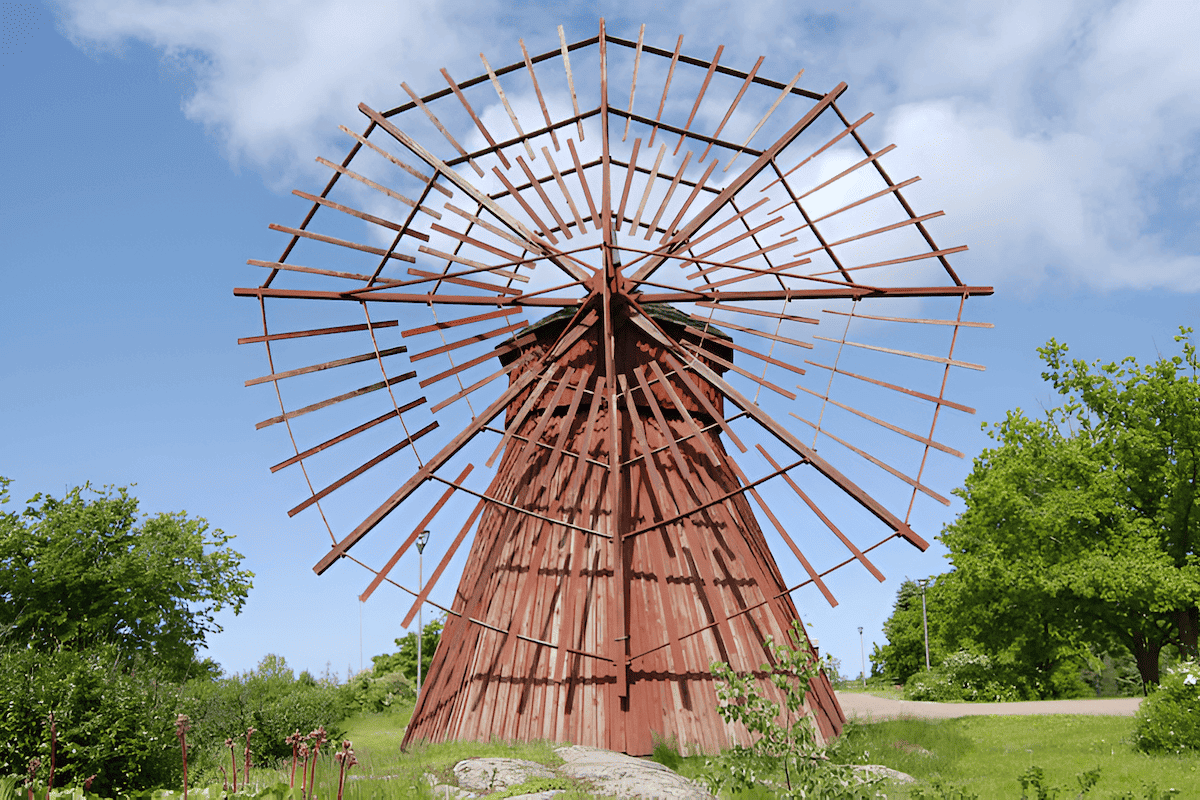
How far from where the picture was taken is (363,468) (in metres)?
12.6

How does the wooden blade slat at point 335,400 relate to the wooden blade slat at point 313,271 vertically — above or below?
below

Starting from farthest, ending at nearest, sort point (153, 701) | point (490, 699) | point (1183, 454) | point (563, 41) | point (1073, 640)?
point (1073, 640) → point (1183, 454) → point (563, 41) → point (153, 701) → point (490, 699)

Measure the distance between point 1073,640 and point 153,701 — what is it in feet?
79.6

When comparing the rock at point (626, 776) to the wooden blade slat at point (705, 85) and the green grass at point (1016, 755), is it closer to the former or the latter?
the green grass at point (1016, 755)

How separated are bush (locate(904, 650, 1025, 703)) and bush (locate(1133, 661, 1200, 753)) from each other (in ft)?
52.6

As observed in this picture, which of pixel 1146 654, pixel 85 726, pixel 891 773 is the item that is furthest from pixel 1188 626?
pixel 85 726

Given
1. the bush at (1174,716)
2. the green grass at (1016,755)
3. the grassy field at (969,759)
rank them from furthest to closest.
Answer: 1. the bush at (1174,716)
2. the green grass at (1016,755)
3. the grassy field at (969,759)

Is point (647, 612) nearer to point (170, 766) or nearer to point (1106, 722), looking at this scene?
point (170, 766)

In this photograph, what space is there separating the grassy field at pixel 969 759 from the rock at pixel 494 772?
0.19 m

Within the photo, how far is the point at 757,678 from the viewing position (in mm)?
11516

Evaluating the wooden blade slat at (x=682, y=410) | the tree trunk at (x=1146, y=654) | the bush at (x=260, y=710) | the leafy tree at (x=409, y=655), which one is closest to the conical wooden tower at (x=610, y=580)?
the wooden blade slat at (x=682, y=410)

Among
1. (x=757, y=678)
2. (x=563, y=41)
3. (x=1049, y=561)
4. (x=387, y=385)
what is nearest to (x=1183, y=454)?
(x=1049, y=561)

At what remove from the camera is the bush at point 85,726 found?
10641mm

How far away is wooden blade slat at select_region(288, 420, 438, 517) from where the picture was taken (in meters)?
12.3
